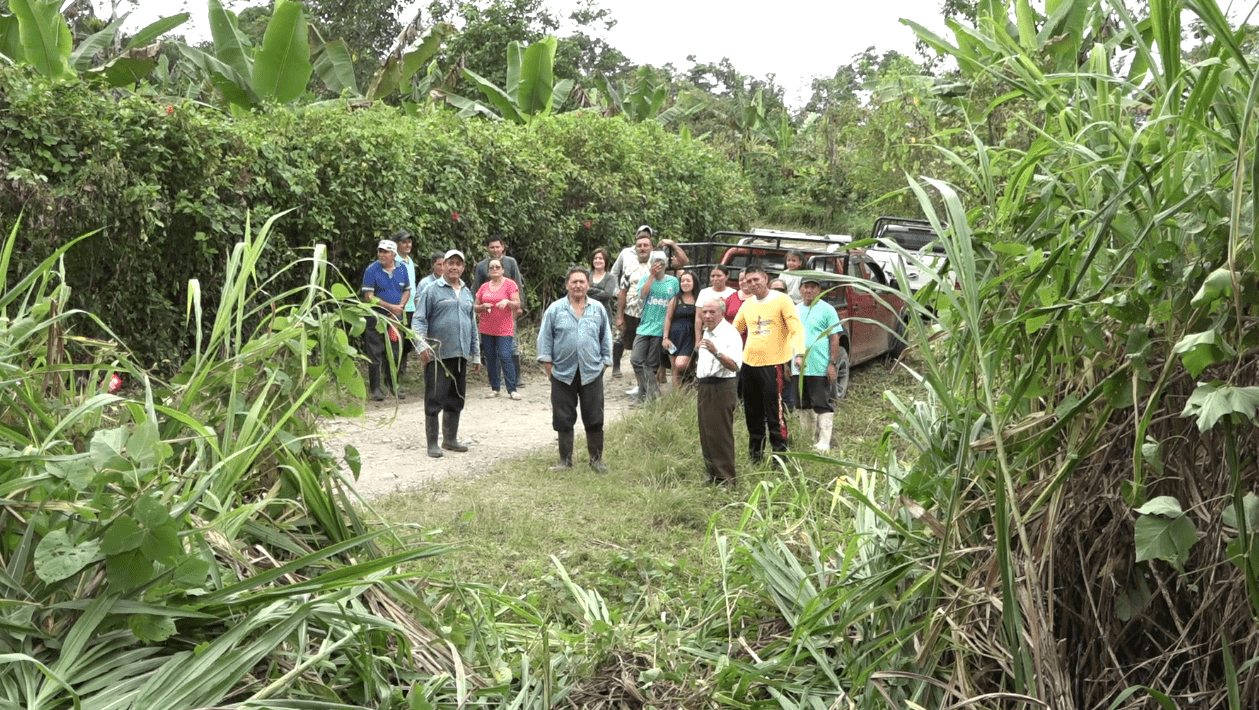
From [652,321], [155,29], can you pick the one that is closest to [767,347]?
[652,321]

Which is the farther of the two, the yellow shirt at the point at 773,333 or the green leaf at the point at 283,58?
the green leaf at the point at 283,58

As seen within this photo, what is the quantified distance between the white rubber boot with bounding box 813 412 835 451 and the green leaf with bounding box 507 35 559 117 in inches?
389

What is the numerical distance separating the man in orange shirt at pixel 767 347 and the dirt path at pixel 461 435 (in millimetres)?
1808

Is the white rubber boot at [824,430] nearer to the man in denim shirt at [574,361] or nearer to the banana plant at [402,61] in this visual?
the man in denim shirt at [574,361]

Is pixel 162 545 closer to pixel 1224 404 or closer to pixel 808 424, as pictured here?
pixel 1224 404

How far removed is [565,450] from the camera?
9781 mm

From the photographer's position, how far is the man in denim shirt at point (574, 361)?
31.6 ft

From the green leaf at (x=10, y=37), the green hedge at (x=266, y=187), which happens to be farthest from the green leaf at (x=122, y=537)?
the green leaf at (x=10, y=37)

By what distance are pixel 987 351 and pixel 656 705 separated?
141 cm

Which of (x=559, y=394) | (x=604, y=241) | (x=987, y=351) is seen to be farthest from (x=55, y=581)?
(x=604, y=241)

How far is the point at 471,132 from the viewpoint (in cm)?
1574

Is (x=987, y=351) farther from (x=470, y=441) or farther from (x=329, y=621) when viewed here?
(x=470, y=441)

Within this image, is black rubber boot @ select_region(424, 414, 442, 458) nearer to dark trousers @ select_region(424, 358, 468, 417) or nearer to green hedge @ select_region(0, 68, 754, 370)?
dark trousers @ select_region(424, 358, 468, 417)

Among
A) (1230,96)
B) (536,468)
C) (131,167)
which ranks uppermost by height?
(131,167)
